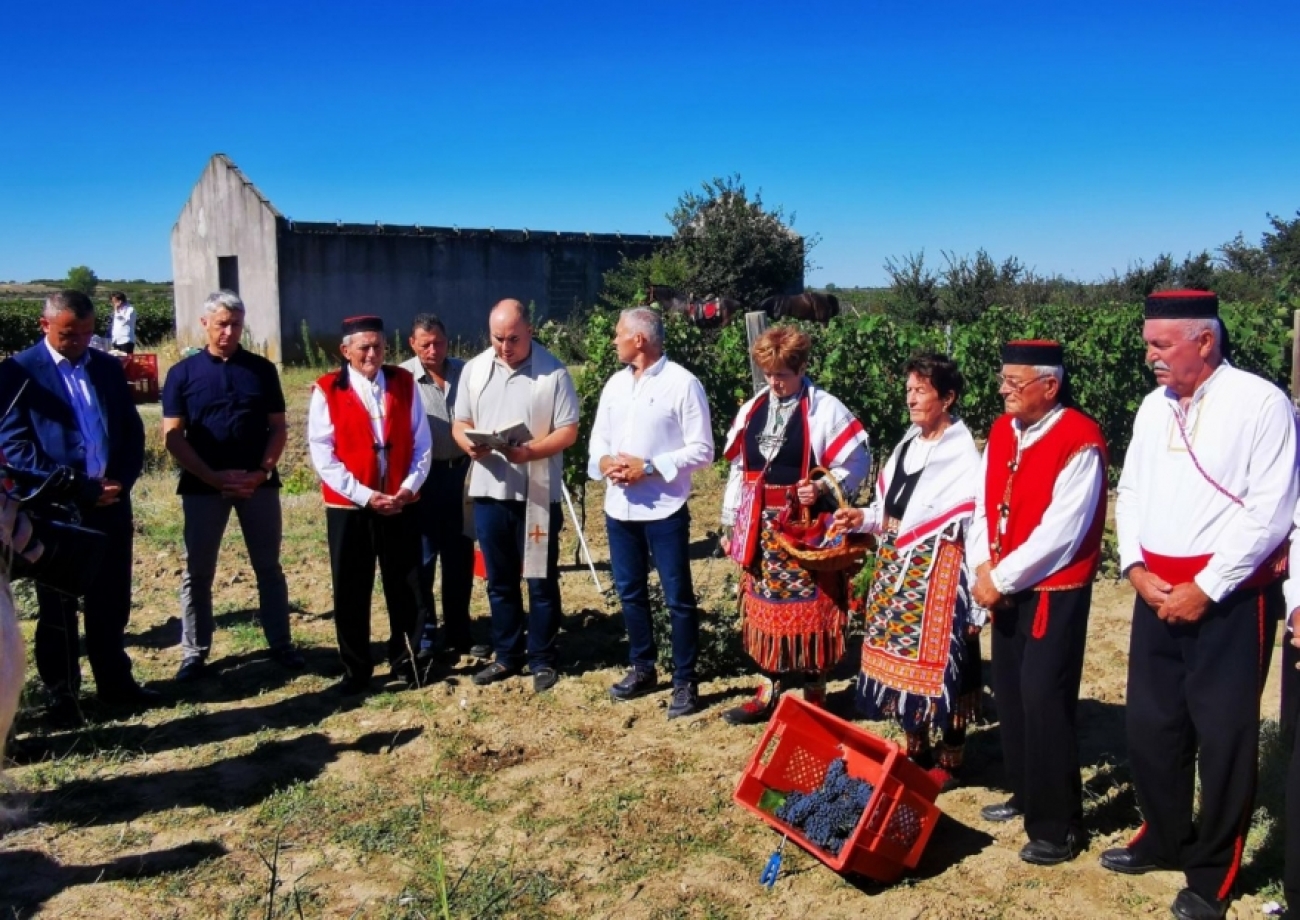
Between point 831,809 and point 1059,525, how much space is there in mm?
1207

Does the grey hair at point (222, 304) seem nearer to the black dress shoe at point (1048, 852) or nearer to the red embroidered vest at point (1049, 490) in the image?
the red embroidered vest at point (1049, 490)

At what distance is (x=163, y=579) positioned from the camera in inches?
310

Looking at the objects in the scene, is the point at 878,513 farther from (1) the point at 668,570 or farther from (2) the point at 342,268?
(2) the point at 342,268

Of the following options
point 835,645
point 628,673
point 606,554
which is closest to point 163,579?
point 606,554

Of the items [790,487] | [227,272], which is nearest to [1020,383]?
[790,487]

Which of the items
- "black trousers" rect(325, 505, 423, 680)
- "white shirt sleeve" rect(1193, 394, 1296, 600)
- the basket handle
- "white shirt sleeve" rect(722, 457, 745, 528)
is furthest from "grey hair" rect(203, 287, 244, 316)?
"white shirt sleeve" rect(1193, 394, 1296, 600)

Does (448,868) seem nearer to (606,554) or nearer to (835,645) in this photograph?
(835,645)

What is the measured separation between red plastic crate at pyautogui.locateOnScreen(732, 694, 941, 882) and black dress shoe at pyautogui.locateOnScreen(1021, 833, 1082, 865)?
1.06 ft

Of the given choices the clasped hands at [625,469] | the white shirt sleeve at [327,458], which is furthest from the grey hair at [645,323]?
the white shirt sleeve at [327,458]

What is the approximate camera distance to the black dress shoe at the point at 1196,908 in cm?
331

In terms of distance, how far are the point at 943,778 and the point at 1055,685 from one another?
2.79 feet

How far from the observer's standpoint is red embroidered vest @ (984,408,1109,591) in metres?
3.55

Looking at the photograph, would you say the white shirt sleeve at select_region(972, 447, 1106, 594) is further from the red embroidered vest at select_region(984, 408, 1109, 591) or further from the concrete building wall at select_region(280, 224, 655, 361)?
the concrete building wall at select_region(280, 224, 655, 361)

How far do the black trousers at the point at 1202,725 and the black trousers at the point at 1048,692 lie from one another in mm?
190
